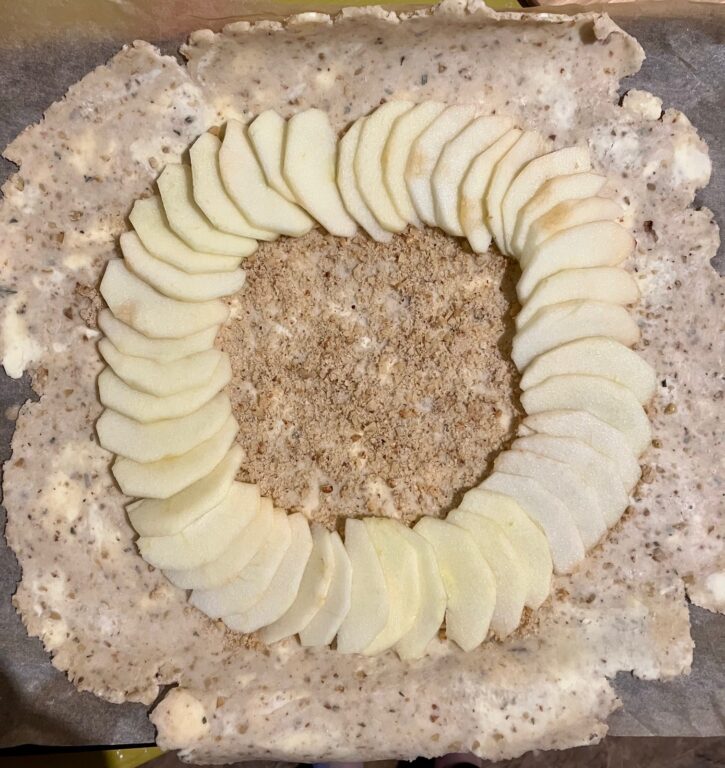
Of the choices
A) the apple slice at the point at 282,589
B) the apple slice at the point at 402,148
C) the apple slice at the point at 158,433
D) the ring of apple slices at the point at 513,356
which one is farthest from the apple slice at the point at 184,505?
the apple slice at the point at 402,148

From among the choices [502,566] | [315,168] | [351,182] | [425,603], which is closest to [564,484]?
[502,566]

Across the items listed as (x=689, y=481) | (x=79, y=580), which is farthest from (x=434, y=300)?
(x=79, y=580)

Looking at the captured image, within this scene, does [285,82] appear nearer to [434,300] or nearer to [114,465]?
[434,300]

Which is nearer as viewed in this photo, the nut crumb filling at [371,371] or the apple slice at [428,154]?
the apple slice at [428,154]

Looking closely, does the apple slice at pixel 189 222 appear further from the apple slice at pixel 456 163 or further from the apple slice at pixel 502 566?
the apple slice at pixel 502 566

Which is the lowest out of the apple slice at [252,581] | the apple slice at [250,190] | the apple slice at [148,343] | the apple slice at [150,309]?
the apple slice at [252,581]

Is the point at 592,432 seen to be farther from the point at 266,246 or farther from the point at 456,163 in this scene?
the point at 266,246

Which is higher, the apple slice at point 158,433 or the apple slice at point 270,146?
the apple slice at point 270,146
